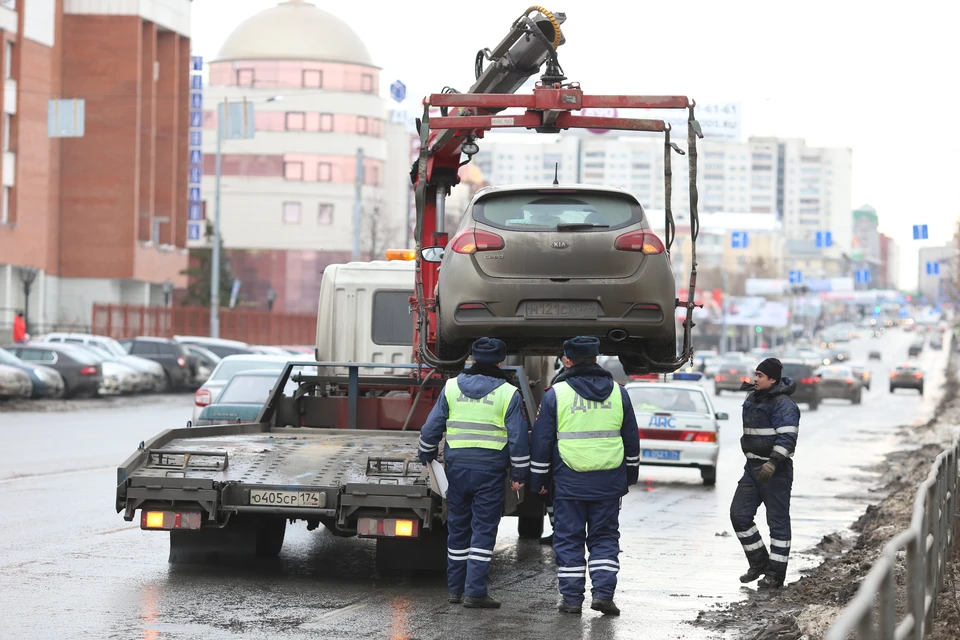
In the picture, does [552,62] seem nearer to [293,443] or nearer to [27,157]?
[293,443]

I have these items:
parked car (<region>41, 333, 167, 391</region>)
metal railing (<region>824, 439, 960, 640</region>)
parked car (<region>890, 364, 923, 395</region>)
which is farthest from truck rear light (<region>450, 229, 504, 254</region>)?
parked car (<region>890, 364, 923, 395</region>)

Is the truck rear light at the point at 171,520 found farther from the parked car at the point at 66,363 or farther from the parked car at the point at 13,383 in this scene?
the parked car at the point at 66,363

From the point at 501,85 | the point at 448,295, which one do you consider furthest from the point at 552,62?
the point at 448,295

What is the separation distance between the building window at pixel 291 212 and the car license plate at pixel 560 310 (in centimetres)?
8906

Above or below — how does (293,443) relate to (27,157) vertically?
below

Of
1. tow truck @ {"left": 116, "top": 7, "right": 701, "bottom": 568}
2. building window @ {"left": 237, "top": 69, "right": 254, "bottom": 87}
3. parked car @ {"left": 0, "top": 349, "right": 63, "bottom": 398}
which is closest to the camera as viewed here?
tow truck @ {"left": 116, "top": 7, "right": 701, "bottom": 568}

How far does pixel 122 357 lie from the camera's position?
142 ft

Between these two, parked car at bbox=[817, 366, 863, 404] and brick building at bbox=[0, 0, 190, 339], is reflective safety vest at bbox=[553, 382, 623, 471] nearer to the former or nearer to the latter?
parked car at bbox=[817, 366, 863, 404]

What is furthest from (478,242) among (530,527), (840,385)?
(840,385)

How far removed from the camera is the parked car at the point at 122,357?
42.9m

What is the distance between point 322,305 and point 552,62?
4.59 metres

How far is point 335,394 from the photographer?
13750mm

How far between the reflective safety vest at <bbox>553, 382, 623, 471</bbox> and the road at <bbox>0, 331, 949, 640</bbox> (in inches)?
38.7

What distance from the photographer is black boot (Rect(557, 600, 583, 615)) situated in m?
9.65
